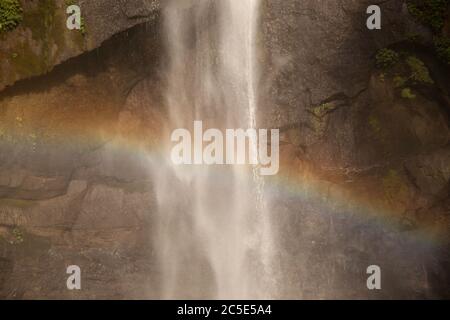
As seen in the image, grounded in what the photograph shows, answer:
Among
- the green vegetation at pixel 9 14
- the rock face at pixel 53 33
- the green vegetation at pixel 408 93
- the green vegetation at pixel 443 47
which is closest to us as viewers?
the green vegetation at pixel 9 14

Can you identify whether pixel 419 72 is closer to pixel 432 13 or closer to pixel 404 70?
pixel 404 70

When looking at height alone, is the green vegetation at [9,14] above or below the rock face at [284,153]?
above

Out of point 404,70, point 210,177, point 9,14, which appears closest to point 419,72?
point 404,70

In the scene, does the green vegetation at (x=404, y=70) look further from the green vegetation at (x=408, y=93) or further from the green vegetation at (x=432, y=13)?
the green vegetation at (x=432, y=13)

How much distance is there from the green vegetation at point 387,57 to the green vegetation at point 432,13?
0.89 m

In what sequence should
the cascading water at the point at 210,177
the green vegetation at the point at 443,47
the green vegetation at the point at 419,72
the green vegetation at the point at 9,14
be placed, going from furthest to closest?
the cascading water at the point at 210,177 → the green vegetation at the point at 419,72 → the green vegetation at the point at 443,47 → the green vegetation at the point at 9,14

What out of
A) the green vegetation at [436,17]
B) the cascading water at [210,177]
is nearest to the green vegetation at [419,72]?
the green vegetation at [436,17]

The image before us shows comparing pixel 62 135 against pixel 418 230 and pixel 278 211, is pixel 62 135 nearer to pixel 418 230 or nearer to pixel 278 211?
pixel 278 211

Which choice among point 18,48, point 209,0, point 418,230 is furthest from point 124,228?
point 418,230

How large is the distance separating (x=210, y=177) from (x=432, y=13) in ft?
20.0

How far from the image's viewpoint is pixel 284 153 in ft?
44.2

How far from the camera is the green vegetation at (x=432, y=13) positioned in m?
13.0

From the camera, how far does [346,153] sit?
13.5m

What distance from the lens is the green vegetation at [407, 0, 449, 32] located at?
1295cm
